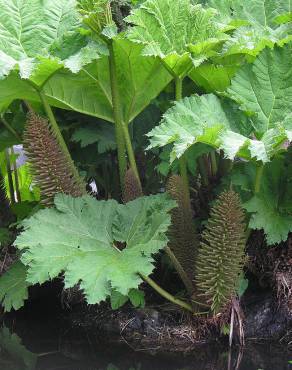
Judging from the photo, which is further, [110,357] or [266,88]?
[110,357]

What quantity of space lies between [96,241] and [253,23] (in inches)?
53.4

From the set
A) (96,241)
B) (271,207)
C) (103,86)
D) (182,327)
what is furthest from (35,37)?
(182,327)

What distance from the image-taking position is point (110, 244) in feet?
8.71

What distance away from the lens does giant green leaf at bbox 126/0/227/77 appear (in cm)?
268

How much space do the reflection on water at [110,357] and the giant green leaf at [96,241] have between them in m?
0.47

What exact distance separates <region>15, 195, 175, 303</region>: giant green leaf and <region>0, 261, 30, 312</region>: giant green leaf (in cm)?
30

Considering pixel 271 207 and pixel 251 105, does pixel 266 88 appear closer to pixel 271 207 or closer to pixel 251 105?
pixel 251 105

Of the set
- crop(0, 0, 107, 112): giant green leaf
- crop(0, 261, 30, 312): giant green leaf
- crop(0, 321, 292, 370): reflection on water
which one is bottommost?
crop(0, 321, 292, 370): reflection on water

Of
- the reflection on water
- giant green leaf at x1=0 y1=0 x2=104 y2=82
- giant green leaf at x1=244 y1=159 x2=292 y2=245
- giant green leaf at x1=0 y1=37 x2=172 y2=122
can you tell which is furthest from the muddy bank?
giant green leaf at x1=0 y1=0 x2=104 y2=82

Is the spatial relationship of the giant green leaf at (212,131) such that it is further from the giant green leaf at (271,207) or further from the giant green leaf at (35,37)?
the giant green leaf at (35,37)

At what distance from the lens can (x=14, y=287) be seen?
114 inches

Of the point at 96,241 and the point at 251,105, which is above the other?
the point at 251,105

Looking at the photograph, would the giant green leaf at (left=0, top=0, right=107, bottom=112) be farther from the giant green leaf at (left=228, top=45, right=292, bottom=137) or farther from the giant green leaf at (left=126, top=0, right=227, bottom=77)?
the giant green leaf at (left=228, top=45, right=292, bottom=137)

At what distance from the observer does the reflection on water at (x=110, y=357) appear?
2.78 meters
